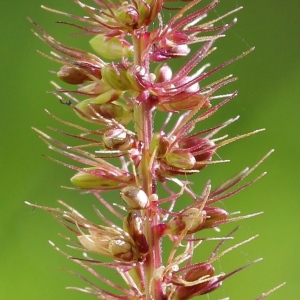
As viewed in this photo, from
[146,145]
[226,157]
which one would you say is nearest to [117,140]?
[146,145]

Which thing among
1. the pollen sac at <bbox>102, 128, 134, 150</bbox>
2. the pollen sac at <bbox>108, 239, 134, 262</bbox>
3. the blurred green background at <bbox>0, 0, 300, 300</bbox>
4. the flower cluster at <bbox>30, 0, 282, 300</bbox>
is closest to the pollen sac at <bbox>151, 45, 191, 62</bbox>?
the flower cluster at <bbox>30, 0, 282, 300</bbox>

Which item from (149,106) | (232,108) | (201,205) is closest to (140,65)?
(149,106)

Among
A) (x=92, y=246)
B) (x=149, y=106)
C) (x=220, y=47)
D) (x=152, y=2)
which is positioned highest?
(x=220, y=47)

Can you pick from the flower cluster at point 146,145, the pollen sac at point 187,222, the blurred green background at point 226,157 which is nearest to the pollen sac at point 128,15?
the flower cluster at point 146,145

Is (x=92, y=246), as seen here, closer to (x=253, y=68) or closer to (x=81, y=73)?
(x=81, y=73)

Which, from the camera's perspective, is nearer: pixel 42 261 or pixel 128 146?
pixel 128 146

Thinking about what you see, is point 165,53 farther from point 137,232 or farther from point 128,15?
point 137,232
